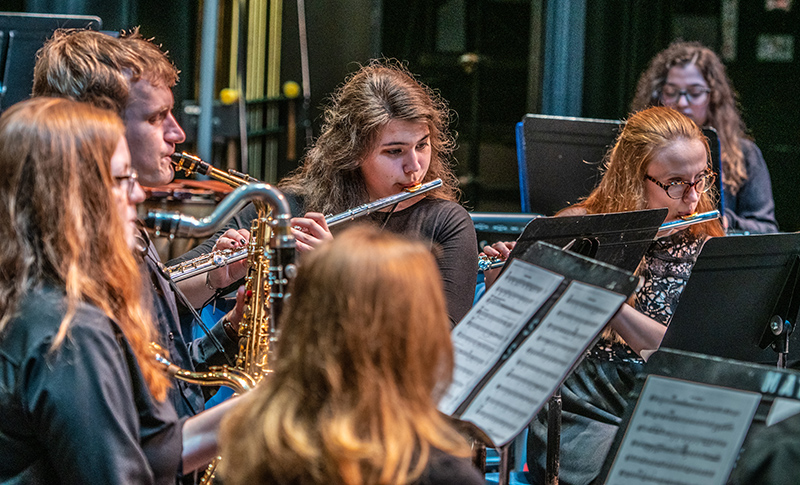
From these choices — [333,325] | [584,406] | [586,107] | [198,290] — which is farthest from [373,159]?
[586,107]

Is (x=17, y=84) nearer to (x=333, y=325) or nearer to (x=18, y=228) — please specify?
(x=18, y=228)

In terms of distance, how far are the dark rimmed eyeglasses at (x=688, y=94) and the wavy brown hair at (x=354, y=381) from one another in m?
2.73

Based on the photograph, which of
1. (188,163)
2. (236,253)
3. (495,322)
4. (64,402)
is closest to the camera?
(64,402)

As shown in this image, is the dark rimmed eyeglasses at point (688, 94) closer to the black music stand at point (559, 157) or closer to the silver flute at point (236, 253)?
the black music stand at point (559, 157)

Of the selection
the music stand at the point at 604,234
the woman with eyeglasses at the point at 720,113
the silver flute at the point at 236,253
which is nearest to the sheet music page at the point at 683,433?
the music stand at the point at 604,234

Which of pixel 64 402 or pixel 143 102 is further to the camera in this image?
pixel 143 102

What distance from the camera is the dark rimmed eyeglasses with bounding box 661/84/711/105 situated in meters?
3.53

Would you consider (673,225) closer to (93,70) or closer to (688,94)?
(688,94)

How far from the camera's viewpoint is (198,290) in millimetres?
2400

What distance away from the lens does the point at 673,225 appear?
91.6 inches

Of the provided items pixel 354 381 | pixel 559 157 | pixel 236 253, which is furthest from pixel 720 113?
pixel 354 381

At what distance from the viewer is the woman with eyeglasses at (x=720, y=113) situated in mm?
3434

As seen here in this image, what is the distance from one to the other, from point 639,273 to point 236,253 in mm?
1119

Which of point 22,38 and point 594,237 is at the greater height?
point 22,38
